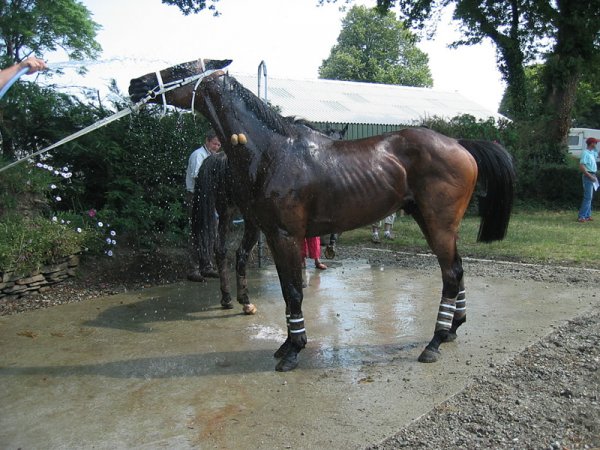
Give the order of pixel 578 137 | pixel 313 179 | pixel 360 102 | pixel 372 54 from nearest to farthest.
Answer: pixel 313 179 < pixel 360 102 < pixel 578 137 < pixel 372 54

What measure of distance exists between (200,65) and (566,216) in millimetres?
12484

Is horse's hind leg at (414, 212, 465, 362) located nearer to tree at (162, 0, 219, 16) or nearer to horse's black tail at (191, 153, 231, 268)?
horse's black tail at (191, 153, 231, 268)

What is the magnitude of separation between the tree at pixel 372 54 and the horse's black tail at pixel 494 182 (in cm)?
5393

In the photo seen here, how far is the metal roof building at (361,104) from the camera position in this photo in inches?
789

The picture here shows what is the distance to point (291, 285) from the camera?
4.18 metres

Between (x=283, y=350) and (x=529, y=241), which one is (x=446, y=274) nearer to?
(x=283, y=350)

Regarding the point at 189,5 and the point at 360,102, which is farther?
the point at 360,102

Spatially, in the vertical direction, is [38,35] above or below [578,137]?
above

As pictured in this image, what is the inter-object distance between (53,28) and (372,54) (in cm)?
4487

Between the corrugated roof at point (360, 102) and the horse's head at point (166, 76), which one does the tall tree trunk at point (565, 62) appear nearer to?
the corrugated roof at point (360, 102)

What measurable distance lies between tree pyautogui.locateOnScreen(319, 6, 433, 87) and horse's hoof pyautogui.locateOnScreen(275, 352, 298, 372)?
55263 millimetres

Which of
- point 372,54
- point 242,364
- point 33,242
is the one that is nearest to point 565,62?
point 33,242

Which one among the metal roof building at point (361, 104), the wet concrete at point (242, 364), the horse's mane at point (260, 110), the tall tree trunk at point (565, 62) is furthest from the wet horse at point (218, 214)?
the tall tree trunk at point (565, 62)

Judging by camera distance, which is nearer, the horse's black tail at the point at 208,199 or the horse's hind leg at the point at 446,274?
the horse's hind leg at the point at 446,274
